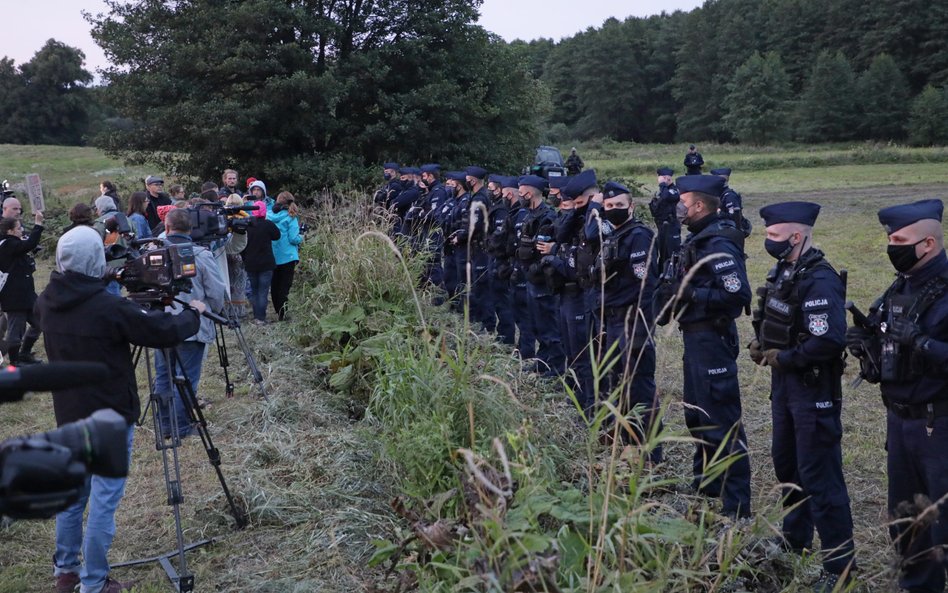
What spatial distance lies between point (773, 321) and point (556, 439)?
4.66 feet

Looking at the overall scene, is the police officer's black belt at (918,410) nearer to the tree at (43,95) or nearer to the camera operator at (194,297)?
the camera operator at (194,297)

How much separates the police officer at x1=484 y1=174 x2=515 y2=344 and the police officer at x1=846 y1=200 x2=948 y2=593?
5680mm

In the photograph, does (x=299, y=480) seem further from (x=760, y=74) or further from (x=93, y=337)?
(x=760, y=74)

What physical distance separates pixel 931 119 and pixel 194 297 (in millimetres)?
59385

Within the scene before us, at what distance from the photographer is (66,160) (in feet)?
120

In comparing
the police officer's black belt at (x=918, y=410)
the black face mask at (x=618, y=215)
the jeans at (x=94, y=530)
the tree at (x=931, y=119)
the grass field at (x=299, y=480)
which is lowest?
the grass field at (x=299, y=480)

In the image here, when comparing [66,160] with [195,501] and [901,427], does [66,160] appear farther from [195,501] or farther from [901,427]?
[901,427]

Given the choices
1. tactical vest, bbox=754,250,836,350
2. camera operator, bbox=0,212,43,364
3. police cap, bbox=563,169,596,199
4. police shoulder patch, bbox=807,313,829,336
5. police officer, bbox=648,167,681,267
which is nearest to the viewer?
police shoulder patch, bbox=807,313,829,336

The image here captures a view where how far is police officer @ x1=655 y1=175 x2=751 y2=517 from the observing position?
17.5 ft

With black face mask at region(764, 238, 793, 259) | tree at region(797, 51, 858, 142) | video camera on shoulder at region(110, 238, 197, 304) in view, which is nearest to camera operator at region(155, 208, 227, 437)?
video camera on shoulder at region(110, 238, 197, 304)

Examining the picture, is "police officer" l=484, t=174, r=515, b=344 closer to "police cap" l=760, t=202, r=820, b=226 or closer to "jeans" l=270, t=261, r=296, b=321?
"jeans" l=270, t=261, r=296, b=321

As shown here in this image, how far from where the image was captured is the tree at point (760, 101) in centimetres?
6569

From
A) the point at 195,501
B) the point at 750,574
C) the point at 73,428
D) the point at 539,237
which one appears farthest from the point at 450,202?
the point at 73,428

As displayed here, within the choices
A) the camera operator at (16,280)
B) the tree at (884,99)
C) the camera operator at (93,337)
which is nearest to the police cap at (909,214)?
the camera operator at (93,337)
